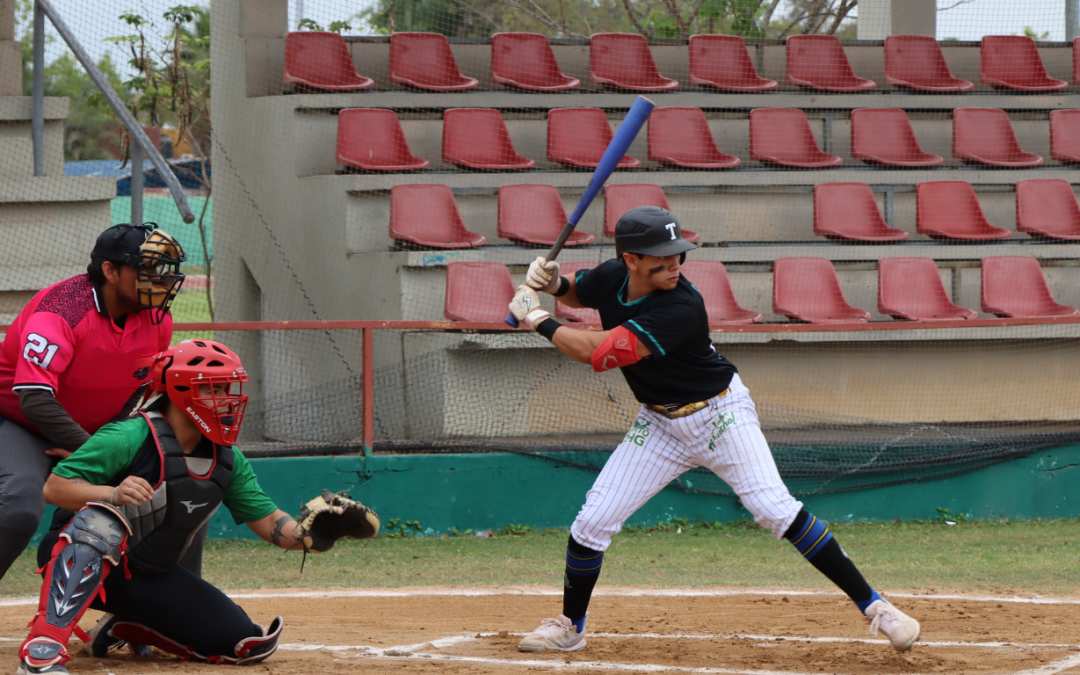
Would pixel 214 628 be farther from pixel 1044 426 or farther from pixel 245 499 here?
pixel 1044 426

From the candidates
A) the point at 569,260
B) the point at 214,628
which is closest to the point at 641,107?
the point at 214,628

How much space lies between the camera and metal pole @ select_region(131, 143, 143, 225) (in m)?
8.54

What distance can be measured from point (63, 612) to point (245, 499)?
737 mm

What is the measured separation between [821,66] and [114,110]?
7.28 m

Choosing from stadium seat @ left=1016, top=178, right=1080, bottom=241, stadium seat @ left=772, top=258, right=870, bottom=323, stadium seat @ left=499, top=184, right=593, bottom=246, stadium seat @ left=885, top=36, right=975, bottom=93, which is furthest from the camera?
stadium seat @ left=885, top=36, right=975, bottom=93

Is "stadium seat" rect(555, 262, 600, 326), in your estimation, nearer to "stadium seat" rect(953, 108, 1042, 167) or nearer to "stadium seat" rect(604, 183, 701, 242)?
"stadium seat" rect(604, 183, 701, 242)

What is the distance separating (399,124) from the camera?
10.4 m

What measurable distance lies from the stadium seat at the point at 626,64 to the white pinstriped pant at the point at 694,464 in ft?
25.3

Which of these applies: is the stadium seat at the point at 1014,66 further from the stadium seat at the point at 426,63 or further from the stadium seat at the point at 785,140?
the stadium seat at the point at 426,63

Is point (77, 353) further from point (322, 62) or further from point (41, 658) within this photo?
point (322, 62)

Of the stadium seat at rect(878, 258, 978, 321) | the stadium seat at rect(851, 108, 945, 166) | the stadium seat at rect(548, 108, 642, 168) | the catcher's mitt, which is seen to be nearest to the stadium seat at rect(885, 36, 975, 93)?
the stadium seat at rect(851, 108, 945, 166)

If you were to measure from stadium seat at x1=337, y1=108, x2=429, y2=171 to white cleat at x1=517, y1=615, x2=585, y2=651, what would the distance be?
632 cm

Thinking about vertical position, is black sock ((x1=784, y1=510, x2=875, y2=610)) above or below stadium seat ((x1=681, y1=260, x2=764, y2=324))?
below

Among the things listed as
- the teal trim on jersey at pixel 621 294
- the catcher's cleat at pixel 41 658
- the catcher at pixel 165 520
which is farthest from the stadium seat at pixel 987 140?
the catcher's cleat at pixel 41 658
